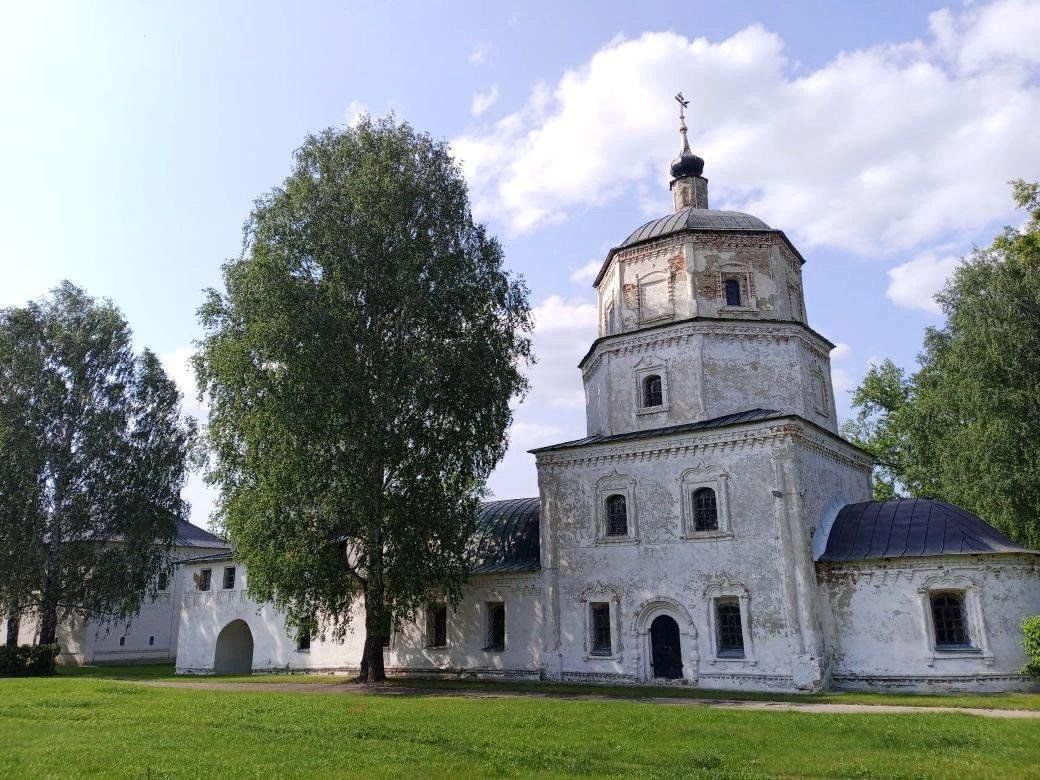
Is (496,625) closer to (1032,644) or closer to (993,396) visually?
(1032,644)

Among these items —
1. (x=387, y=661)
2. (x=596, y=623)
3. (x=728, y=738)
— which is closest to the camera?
(x=728, y=738)

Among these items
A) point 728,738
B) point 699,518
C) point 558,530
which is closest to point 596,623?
point 558,530

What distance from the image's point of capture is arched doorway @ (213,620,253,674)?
1182 inches

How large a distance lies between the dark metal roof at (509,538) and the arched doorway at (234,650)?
11.4 m

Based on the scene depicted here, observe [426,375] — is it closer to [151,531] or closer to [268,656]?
[268,656]

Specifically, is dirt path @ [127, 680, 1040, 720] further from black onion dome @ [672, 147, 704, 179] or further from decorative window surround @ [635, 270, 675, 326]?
black onion dome @ [672, 147, 704, 179]

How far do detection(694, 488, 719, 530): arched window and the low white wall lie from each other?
3.29 meters

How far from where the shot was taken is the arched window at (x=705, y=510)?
21.0 metres

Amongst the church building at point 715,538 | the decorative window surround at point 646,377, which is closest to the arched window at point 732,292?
the church building at point 715,538

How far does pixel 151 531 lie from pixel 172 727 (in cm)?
2025

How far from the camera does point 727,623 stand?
2005cm

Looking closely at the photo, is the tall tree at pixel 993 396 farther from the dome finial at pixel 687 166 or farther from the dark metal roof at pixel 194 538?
the dark metal roof at pixel 194 538

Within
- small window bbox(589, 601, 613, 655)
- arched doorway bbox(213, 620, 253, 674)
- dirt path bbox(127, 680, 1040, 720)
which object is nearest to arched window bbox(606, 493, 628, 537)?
small window bbox(589, 601, 613, 655)

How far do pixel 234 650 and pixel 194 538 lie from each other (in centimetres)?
1527
